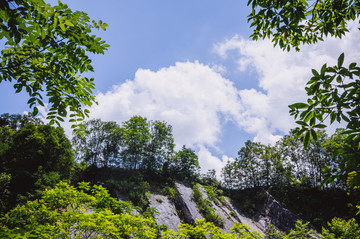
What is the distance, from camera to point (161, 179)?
66.5 feet

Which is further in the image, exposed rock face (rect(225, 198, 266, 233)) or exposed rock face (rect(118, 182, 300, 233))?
exposed rock face (rect(225, 198, 266, 233))

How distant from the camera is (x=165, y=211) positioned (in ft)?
46.2

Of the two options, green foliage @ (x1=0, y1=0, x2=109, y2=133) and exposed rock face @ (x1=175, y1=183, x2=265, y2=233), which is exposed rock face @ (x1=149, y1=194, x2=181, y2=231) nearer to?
exposed rock face @ (x1=175, y1=183, x2=265, y2=233)

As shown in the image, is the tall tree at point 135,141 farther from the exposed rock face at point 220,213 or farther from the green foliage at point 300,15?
the green foliage at point 300,15

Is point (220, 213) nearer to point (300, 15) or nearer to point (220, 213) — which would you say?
point (220, 213)

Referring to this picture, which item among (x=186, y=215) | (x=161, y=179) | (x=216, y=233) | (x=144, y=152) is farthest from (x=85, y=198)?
(x=144, y=152)

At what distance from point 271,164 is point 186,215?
13.7 metres

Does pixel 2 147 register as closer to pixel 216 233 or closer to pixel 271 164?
pixel 216 233

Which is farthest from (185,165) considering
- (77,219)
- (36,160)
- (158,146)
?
(77,219)

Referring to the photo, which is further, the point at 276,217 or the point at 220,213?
the point at 276,217

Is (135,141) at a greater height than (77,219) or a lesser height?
greater

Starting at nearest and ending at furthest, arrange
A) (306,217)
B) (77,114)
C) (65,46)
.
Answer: (65,46) < (77,114) < (306,217)

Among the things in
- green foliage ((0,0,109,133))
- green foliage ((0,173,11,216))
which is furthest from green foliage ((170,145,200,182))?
green foliage ((0,0,109,133))

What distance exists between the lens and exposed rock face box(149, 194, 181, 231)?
12.6m
